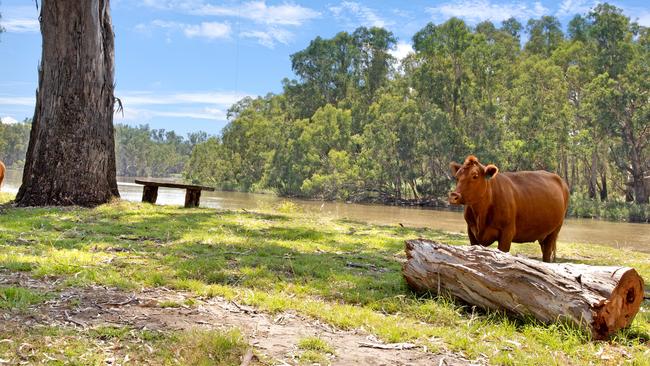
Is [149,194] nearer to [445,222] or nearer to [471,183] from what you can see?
[471,183]

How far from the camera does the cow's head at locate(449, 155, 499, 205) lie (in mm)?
6762

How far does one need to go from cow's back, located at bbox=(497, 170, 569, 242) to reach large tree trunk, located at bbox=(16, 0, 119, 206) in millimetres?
8684

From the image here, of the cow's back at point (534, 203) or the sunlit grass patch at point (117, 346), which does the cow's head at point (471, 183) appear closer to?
the cow's back at point (534, 203)

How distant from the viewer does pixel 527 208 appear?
7520 millimetres

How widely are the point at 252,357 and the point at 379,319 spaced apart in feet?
4.76

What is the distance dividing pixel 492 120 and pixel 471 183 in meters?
41.4

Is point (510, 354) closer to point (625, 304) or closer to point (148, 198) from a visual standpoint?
point (625, 304)

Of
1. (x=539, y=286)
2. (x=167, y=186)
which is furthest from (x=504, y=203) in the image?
(x=167, y=186)

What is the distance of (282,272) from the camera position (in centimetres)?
648

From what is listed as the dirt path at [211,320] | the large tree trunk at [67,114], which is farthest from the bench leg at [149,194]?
the dirt path at [211,320]

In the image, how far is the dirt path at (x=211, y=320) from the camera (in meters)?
3.83

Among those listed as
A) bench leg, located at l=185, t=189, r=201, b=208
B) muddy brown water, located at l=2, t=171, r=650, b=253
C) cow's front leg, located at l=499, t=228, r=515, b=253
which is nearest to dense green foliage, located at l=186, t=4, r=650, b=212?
muddy brown water, located at l=2, t=171, r=650, b=253

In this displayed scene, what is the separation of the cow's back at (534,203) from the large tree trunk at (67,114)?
28.5 ft

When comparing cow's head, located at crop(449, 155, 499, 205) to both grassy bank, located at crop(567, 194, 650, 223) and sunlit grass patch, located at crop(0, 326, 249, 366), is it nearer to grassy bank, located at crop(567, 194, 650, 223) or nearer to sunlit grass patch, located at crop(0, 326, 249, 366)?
sunlit grass patch, located at crop(0, 326, 249, 366)
